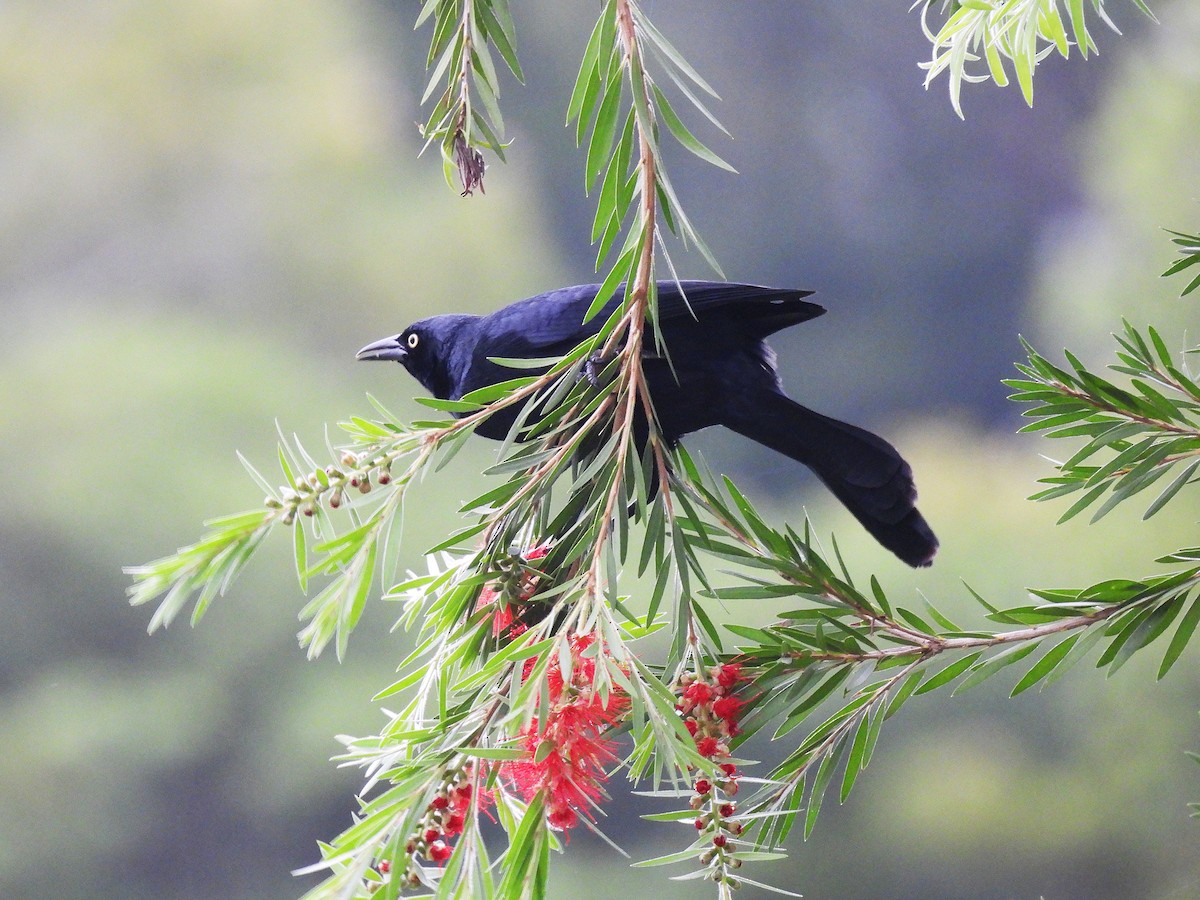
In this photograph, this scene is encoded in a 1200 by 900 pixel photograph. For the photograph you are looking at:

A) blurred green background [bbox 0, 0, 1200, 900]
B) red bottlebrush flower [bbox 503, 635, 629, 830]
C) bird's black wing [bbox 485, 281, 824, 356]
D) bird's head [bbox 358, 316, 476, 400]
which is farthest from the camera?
blurred green background [bbox 0, 0, 1200, 900]

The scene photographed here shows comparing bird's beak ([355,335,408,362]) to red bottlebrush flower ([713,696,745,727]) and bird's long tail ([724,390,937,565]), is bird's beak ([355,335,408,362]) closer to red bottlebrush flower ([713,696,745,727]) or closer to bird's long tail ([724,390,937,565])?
bird's long tail ([724,390,937,565])

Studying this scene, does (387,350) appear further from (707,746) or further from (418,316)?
(418,316)

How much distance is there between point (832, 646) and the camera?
21.9 inches

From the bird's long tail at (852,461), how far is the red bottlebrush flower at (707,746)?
0.37m

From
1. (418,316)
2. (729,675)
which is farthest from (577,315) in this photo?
(418,316)

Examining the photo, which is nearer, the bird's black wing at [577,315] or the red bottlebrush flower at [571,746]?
the red bottlebrush flower at [571,746]

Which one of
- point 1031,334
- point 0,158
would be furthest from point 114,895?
point 1031,334

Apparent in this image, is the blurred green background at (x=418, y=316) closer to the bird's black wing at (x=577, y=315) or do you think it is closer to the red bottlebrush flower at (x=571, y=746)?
the bird's black wing at (x=577, y=315)

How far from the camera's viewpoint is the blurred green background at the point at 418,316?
1.57m

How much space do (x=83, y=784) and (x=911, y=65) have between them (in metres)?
1.81

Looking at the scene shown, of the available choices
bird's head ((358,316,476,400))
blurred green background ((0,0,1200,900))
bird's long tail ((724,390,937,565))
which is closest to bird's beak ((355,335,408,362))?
bird's head ((358,316,476,400))

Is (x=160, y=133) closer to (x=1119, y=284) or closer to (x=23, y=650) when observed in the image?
(x=23, y=650)

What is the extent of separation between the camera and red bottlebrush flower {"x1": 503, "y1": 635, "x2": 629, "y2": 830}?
0.41m

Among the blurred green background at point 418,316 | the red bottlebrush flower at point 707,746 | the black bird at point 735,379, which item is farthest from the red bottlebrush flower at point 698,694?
the blurred green background at point 418,316
